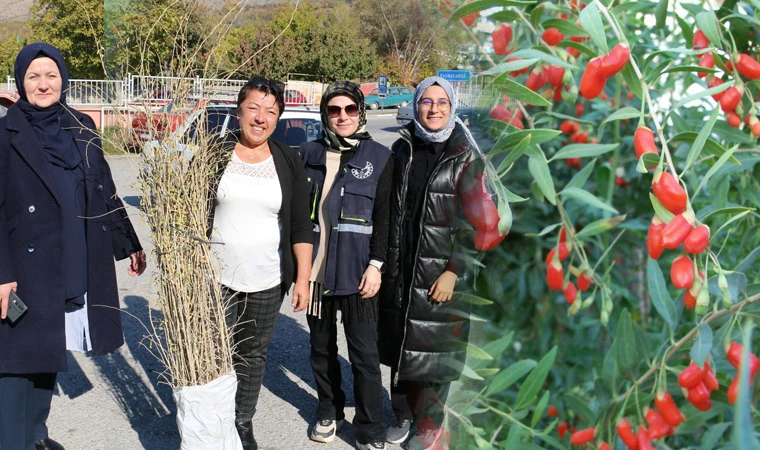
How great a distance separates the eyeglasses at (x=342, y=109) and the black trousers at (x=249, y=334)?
0.75 metres

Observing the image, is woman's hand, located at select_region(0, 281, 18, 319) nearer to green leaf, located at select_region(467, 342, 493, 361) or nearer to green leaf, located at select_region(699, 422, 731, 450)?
green leaf, located at select_region(467, 342, 493, 361)

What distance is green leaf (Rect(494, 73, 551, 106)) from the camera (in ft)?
1.66

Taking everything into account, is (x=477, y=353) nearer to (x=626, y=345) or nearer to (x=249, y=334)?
(x=626, y=345)

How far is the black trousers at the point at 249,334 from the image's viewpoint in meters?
2.93

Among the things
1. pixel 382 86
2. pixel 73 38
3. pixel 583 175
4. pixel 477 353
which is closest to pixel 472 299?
pixel 477 353

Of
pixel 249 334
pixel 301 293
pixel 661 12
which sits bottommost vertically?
pixel 249 334

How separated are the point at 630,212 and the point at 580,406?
144 mm

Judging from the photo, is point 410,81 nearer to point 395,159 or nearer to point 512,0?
point 512,0

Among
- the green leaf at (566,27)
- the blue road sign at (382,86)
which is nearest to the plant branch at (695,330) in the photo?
the green leaf at (566,27)

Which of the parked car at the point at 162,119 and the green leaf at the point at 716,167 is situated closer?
the green leaf at the point at 716,167

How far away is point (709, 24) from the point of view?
1.65 feet

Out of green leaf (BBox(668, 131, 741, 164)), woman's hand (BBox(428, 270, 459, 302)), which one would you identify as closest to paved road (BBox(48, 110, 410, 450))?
woman's hand (BBox(428, 270, 459, 302))

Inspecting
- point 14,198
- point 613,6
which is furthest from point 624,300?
point 14,198

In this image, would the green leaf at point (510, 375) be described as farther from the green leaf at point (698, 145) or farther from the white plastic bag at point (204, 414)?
the white plastic bag at point (204, 414)
